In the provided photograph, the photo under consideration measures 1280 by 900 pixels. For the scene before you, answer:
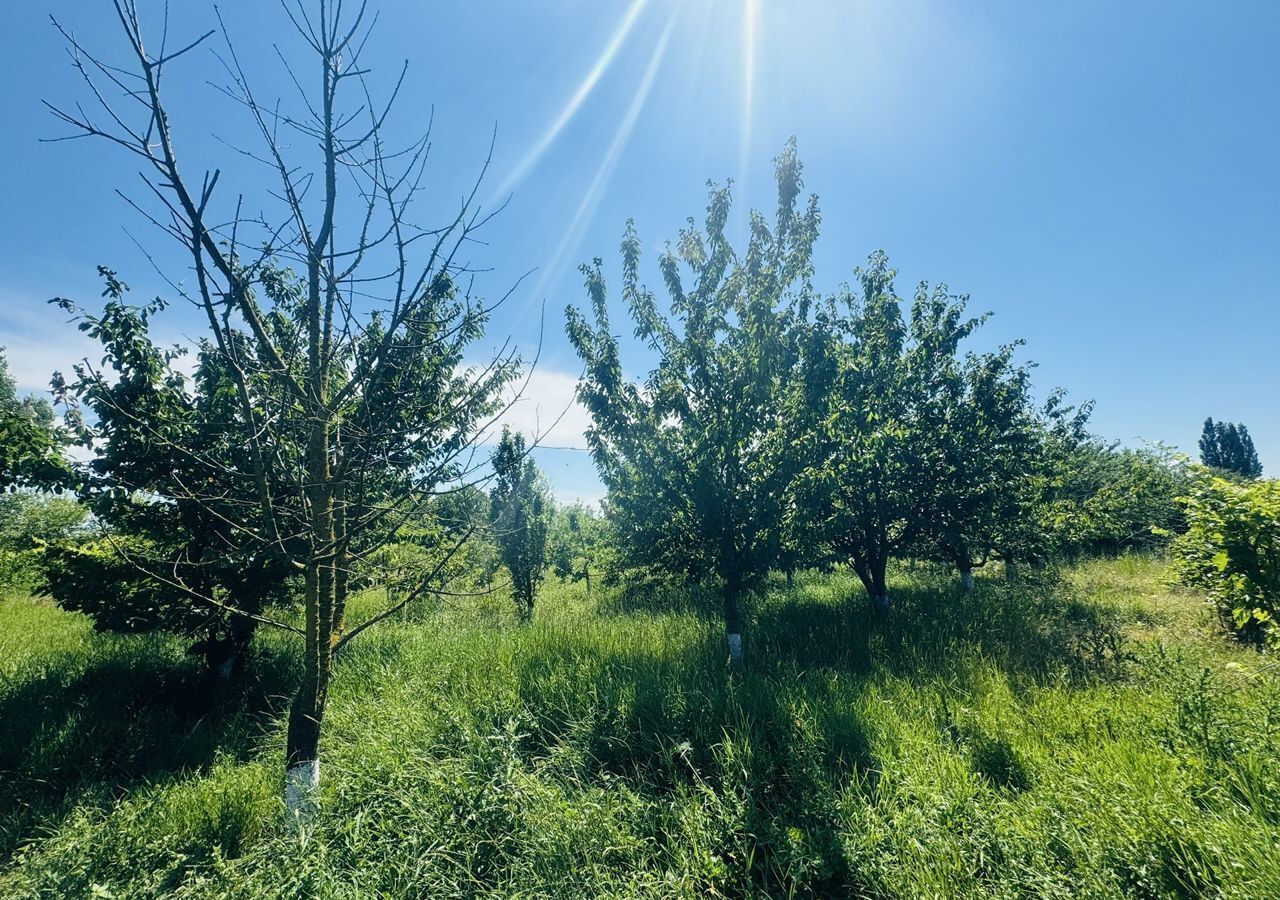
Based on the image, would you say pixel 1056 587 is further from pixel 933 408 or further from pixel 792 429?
pixel 792 429

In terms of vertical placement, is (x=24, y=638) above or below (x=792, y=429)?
below

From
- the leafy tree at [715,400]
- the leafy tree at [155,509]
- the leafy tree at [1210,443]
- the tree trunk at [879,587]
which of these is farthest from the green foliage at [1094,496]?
the leafy tree at [1210,443]

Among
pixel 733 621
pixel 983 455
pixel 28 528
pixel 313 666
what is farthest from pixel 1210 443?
pixel 28 528

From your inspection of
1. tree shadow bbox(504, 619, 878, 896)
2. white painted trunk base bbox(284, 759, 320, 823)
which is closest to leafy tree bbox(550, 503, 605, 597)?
Result: tree shadow bbox(504, 619, 878, 896)

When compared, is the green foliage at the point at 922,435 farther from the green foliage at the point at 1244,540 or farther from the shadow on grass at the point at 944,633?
the green foliage at the point at 1244,540

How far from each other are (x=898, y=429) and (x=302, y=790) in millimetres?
8447

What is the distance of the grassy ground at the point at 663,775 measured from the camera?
8.57 feet

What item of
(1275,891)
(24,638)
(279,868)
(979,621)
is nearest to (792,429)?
(1275,891)

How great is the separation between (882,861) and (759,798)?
3.20ft

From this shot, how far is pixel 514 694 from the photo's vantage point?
187 inches

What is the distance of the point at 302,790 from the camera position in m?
3.07

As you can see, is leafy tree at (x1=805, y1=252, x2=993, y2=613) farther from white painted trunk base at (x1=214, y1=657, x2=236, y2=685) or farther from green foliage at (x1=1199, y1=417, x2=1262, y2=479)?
green foliage at (x1=1199, y1=417, x2=1262, y2=479)

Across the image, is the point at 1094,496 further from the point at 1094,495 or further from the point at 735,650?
the point at 735,650

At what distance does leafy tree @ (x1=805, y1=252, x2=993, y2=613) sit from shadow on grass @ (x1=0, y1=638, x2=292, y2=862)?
8.52m
